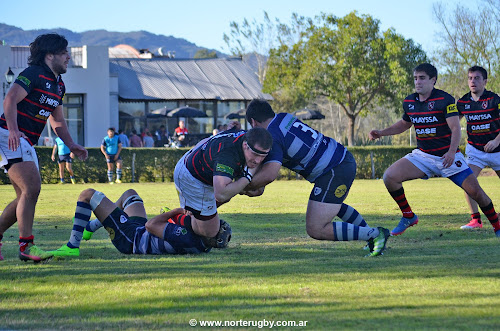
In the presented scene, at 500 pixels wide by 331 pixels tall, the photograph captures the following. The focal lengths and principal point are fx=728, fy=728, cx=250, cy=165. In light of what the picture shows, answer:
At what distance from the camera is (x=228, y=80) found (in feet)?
173

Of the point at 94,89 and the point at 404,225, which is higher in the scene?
the point at 404,225

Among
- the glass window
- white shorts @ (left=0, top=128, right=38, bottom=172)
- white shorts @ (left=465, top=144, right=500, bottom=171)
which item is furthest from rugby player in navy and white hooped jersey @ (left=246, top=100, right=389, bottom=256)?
the glass window

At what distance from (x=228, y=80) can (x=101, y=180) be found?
2682 cm

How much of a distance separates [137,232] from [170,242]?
1.29 ft

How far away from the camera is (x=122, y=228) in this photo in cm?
768

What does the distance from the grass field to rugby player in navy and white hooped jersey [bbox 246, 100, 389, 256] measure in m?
0.25

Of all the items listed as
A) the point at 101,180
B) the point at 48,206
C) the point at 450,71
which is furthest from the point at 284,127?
the point at 450,71

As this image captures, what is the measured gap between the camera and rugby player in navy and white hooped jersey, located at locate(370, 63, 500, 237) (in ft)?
29.1

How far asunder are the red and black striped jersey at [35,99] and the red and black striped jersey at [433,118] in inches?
172

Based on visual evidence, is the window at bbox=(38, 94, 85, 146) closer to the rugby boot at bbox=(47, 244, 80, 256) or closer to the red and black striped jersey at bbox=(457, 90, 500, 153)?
the red and black striped jersey at bbox=(457, 90, 500, 153)

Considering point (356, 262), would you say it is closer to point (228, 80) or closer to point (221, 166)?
point (221, 166)

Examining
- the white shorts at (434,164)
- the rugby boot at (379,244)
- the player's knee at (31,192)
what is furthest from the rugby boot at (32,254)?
the white shorts at (434,164)

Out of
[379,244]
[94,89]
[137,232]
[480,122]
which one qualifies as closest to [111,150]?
[480,122]

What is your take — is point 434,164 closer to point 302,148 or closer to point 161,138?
point 302,148
